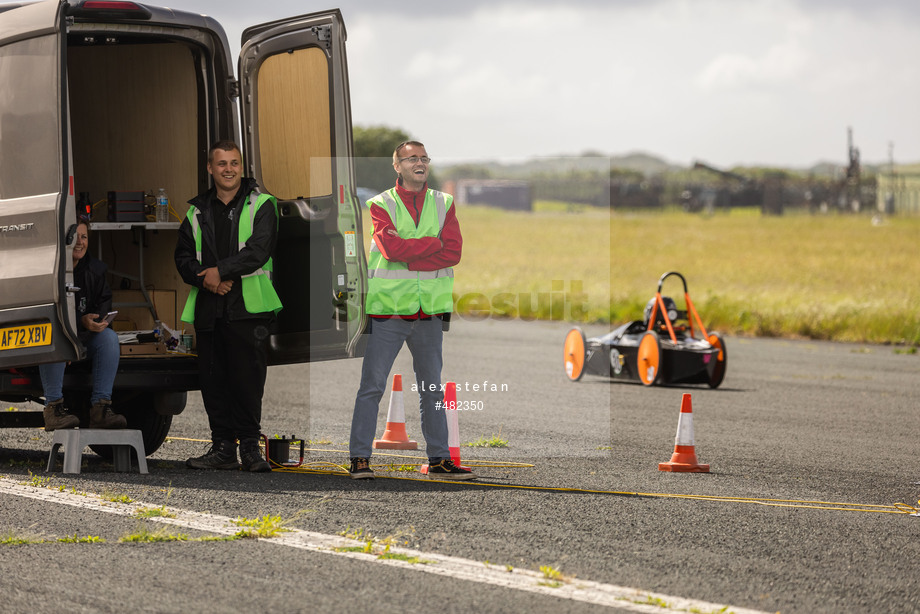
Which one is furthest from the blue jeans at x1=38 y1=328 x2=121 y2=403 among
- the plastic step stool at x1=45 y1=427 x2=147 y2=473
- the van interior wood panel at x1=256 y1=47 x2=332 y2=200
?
the van interior wood panel at x1=256 y1=47 x2=332 y2=200

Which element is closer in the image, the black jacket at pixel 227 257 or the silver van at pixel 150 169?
the silver van at pixel 150 169

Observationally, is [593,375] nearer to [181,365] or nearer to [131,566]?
[181,365]

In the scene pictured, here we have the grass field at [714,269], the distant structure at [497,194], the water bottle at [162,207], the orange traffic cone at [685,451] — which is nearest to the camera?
the orange traffic cone at [685,451]

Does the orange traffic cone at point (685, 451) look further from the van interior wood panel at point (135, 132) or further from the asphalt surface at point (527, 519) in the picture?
the van interior wood panel at point (135, 132)

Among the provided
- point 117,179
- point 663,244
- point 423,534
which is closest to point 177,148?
point 117,179

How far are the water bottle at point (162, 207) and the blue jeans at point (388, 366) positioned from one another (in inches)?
108

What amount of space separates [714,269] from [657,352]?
34.4 metres

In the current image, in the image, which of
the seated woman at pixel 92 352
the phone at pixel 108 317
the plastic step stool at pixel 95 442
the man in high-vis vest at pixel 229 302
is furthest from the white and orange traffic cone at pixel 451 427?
the phone at pixel 108 317

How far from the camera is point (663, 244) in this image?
217 ft

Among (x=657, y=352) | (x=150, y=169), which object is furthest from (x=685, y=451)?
(x=657, y=352)

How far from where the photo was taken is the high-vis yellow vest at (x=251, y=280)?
27.7ft

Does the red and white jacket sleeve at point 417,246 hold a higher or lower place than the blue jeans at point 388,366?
higher

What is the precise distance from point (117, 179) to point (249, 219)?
9.47ft

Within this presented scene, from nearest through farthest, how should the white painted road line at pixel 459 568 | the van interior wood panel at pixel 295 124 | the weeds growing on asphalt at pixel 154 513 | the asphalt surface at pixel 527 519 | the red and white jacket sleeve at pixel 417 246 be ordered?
the white painted road line at pixel 459 568
the asphalt surface at pixel 527 519
the weeds growing on asphalt at pixel 154 513
the red and white jacket sleeve at pixel 417 246
the van interior wood panel at pixel 295 124
